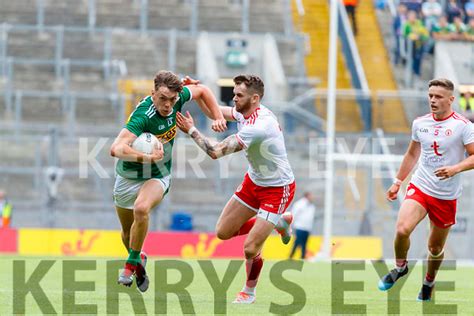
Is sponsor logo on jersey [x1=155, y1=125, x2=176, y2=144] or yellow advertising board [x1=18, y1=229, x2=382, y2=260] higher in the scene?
sponsor logo on jersey [x1=155, y1=125, x2=176, y2=144]

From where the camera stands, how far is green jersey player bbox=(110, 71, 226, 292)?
1328cm

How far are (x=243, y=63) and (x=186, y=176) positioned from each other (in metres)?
4.60

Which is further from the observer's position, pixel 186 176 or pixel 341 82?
pixel 341 82

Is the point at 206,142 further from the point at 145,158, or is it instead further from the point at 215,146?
the point at 145,158

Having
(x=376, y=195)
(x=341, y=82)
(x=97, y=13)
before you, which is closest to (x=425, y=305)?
(x=376, y=195)

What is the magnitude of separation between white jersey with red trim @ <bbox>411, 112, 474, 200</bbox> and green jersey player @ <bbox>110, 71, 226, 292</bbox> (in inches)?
93.6

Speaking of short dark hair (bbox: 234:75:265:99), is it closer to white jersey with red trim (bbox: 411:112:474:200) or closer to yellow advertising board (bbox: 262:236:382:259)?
white jersey with red trim (bbox: 411:112:474:200)

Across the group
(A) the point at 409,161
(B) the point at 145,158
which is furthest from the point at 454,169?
(B) the point at 145,158

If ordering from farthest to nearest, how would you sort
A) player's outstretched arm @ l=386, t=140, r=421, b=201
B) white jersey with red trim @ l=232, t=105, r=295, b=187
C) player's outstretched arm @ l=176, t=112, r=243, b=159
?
player's outstretched arm @ l=386, t=140, r=421, b=201
white jersey with red trim @ l=232, t=105, r=295, b=187
player's outstretched arm @ l=176, t=112, r=243, b=159

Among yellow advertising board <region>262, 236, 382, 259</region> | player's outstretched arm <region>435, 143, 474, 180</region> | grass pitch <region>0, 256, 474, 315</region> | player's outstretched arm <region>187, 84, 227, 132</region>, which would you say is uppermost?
player's outstretched arm <region>187, 84, 227, 132</region>

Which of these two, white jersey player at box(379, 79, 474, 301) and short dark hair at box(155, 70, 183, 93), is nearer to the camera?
short dark hair at box(155, 70, 183, 93)

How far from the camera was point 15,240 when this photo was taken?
27.9m

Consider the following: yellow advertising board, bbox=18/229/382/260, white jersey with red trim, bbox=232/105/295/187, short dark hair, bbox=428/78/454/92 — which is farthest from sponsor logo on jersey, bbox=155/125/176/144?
yellow advertising board, bbox=18/229/382/260

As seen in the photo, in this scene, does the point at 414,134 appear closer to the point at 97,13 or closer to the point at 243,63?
the point at 243,63
